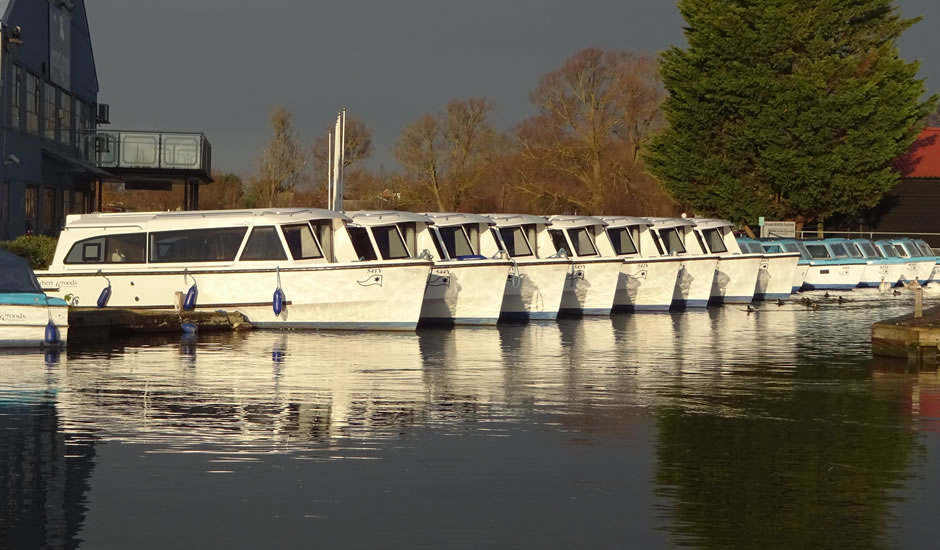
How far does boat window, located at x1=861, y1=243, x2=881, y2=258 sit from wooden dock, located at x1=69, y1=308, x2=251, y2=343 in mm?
34257

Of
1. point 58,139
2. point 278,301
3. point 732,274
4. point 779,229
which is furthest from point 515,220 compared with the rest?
point 779,229

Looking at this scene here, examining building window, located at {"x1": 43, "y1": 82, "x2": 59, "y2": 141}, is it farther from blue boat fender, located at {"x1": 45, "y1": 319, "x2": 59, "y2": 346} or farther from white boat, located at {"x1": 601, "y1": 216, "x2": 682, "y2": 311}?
blue boat fender, located at {"x1": 45, "y1": 319, "x2": 59, "y2": 346}

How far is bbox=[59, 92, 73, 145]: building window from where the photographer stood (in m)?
47.6

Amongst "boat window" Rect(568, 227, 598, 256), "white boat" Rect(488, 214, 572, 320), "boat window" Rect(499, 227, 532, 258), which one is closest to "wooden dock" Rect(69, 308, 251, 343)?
"white boat" Rect(488, 214, 572, 320)

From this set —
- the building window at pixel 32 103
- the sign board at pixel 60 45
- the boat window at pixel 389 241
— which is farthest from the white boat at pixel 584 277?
the sign board at pixel 60 45

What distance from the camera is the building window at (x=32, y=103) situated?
41.9m

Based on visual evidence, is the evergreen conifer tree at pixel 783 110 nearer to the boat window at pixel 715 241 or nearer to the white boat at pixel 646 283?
the boat window at pixel 715 241

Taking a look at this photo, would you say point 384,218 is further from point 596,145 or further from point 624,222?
point 596,145

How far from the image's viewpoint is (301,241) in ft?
100

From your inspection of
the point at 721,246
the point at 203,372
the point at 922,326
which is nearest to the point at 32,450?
the point at 203,372

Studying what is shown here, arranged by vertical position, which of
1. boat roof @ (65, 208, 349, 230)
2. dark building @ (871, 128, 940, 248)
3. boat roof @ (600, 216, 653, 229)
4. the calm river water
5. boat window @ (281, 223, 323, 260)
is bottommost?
the calm river water

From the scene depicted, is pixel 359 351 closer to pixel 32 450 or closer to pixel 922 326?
pixel 922 326

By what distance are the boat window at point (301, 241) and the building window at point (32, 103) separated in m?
14.6

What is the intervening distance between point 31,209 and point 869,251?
3214 centimetres
